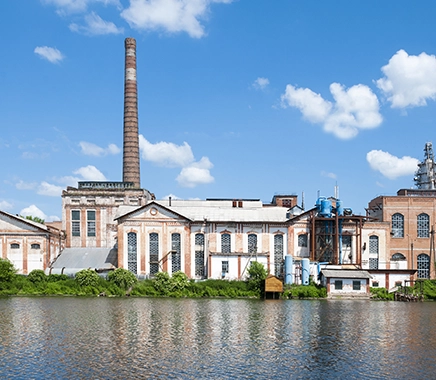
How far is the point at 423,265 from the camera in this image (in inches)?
2196

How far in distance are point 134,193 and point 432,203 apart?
29.5 meters

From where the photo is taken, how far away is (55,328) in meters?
26.9

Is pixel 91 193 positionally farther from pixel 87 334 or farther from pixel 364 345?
pixel 364 345

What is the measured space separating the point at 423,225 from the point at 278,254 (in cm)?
1472

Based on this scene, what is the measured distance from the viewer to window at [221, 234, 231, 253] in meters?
52.2

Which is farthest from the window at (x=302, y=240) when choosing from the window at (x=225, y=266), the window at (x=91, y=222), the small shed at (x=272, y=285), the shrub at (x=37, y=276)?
the shrub at (x=37, y=276)

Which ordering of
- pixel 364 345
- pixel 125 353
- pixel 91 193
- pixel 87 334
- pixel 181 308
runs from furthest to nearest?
pixel 91 193, pixel 181 308, pixel 87 334, pixel 364 345, pixel 125 353

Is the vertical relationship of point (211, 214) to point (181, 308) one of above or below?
above

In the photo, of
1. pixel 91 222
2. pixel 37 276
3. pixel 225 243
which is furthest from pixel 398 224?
pixel 37 276

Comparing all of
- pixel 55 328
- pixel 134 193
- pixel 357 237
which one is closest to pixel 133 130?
pixel 134 193

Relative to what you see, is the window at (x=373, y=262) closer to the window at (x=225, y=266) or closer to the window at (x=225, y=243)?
the window at (x=225, y=243)

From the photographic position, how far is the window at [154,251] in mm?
51344

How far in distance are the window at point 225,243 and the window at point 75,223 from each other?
15824mm

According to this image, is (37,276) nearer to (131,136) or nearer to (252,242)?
(252,242)
